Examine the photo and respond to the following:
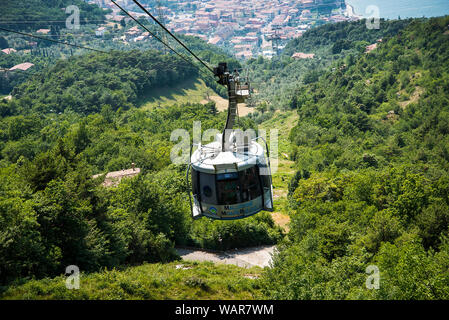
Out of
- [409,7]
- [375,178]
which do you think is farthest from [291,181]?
[409,7]

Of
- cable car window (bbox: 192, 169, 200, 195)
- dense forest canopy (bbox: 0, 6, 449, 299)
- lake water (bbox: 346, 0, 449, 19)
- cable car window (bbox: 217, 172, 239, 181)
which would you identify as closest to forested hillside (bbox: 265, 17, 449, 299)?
dense forest canopy (bbox: 0, 6, 449, 299)

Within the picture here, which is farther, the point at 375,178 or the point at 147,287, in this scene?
the point at 375,178

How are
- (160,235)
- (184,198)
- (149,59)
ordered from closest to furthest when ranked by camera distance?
(160,235) → (184,198) → (149,59)

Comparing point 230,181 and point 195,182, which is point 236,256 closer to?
point 195,182

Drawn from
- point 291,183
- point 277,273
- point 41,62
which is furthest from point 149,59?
point 277,273

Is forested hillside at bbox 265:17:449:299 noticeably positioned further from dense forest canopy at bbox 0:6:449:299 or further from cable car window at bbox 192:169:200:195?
cable car window at bbox 192:169:200:195
